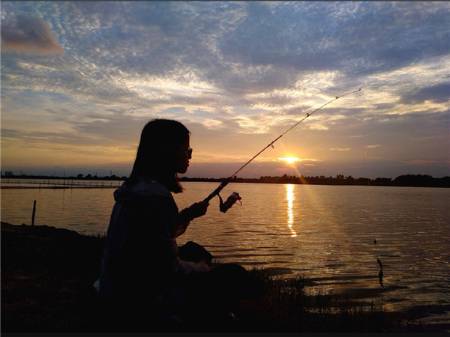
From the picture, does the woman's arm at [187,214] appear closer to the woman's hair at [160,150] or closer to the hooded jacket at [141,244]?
the woman's hair at [160,150]

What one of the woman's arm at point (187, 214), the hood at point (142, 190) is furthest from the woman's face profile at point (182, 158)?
the woman's arm at point (187, 214)

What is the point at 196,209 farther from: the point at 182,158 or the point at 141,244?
the point at 141,244

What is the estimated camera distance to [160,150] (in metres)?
4.20

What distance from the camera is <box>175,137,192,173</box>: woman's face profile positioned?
432cm

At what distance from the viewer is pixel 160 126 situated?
427 centimetres

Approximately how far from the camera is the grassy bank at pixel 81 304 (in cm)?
642

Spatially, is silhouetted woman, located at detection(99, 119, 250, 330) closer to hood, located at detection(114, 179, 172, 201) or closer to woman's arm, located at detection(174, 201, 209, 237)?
hood, located at detection(114, 179, 172, 201)

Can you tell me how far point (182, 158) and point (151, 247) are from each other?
Answer: 1.09 m

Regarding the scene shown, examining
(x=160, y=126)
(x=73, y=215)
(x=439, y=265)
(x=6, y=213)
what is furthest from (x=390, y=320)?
(x=6, y=213)

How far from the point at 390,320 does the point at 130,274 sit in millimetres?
9802

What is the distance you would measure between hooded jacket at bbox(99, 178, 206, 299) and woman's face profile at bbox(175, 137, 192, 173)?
55cm

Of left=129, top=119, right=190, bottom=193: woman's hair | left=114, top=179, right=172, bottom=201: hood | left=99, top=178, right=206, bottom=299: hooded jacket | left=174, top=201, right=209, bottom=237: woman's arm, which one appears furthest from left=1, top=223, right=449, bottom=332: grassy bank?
left=129, top=119, right=190, bottom=193: woman's hair

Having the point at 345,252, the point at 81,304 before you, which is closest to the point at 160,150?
the point at 81,304

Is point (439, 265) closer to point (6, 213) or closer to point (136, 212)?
point (136, 212)
